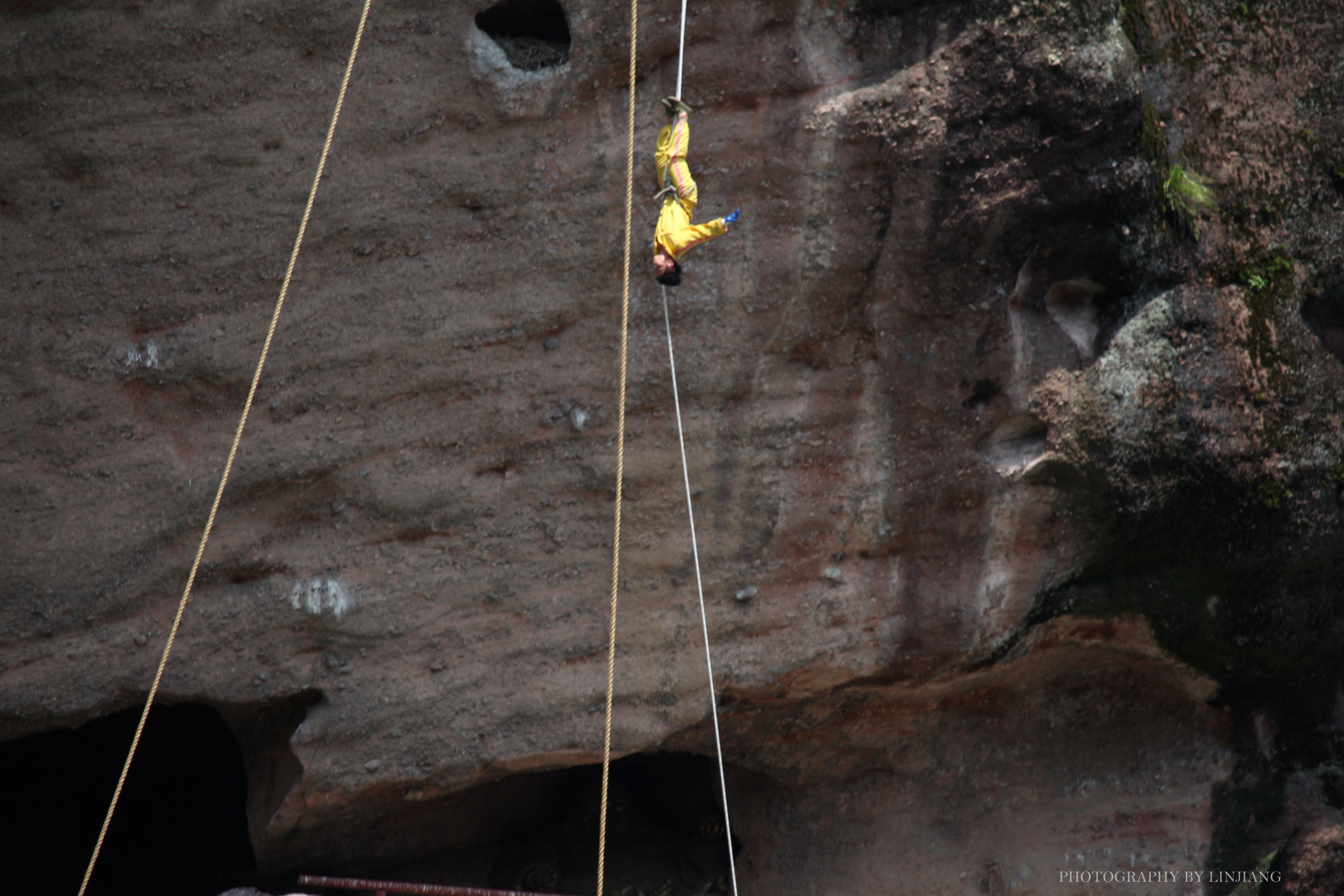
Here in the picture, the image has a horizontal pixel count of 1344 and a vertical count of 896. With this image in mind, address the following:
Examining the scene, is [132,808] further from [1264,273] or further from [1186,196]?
[1264,273]

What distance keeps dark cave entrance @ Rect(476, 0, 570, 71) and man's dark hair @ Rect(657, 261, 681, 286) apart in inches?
54.3

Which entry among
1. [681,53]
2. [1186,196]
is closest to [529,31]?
[681,53]

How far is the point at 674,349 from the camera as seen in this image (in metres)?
5.14

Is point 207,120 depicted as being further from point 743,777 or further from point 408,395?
point 743,777

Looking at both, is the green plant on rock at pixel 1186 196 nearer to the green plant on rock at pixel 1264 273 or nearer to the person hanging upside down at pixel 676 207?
the green plant on rock at pixel 1264 273

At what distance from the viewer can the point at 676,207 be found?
175 inches

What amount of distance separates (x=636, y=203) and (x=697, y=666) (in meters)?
2.44

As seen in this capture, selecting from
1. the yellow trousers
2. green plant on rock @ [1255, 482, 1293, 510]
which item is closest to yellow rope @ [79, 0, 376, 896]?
the yellow trousers

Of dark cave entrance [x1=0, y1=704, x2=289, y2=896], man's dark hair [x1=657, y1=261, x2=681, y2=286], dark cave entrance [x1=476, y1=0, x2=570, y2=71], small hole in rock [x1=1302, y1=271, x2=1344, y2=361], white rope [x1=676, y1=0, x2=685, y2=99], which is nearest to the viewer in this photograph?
man's dark hair [x1=657, y1=261, x2=681, y2=286]

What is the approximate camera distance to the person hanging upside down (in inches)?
171

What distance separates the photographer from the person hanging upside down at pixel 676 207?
14.3ft

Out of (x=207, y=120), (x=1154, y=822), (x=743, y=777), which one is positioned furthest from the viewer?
(x=743, y=777)

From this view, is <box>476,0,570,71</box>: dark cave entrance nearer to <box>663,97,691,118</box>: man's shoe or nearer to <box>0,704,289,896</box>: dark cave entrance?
<box>663,97,691,118</box>: man's shoe

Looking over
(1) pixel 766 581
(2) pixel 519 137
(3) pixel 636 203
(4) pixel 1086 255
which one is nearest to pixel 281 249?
(2) pixel 519 137
